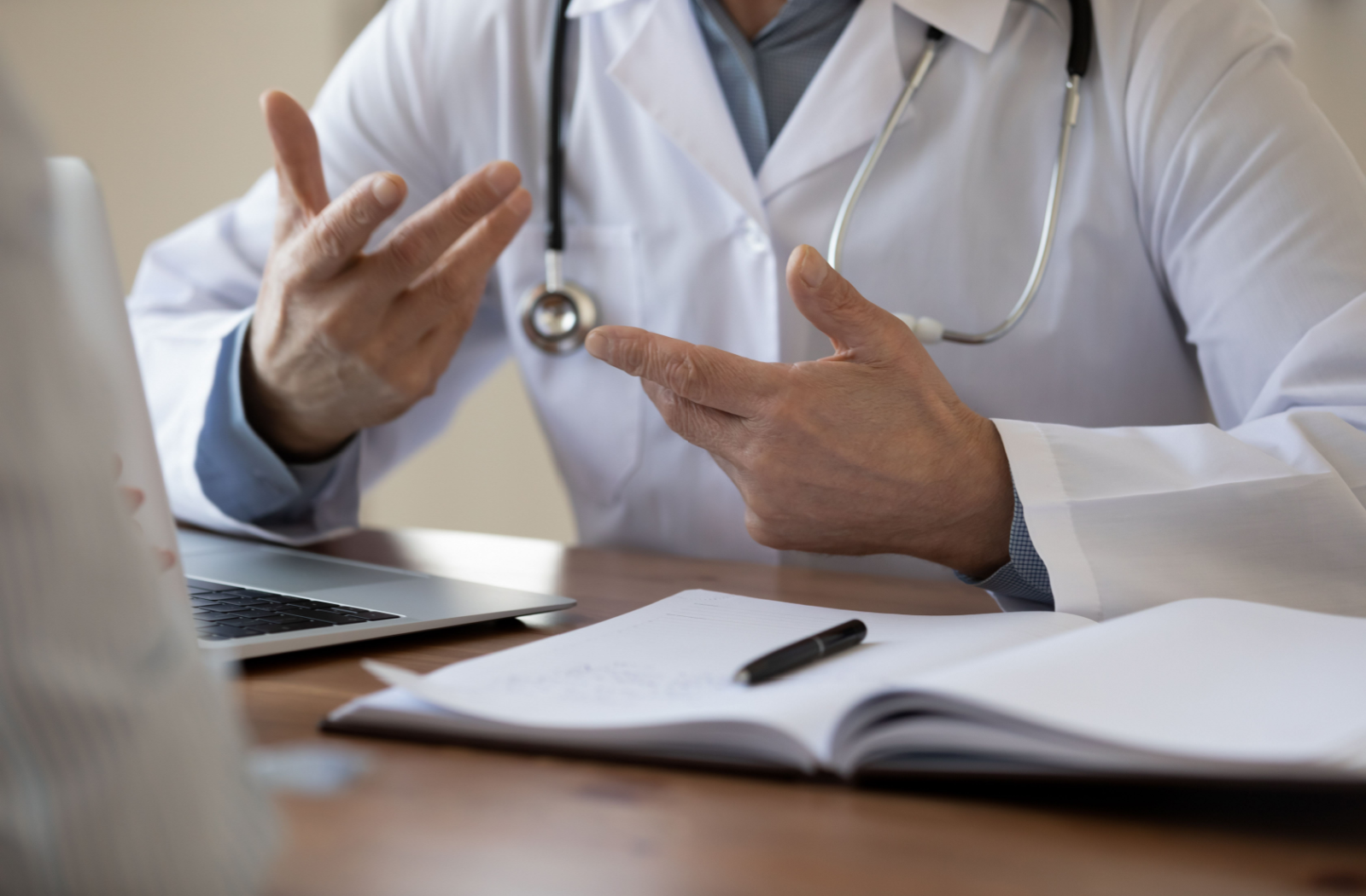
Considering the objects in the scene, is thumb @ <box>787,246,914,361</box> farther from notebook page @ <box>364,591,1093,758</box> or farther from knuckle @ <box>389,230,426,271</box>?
knuckle @ <box>389,230,426,271</box>

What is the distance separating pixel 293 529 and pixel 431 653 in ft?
1.46

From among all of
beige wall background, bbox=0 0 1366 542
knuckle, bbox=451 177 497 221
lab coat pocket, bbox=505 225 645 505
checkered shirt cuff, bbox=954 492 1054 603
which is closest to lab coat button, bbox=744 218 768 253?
lab coat pocket, bbox=505 225 645 505

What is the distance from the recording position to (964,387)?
0.94 m

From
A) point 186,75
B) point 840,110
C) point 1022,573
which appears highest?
point 186,75

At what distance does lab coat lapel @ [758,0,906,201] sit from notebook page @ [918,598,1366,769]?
562 mm

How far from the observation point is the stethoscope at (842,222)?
0.88 metres

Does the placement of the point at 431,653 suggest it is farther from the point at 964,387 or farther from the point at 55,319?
the point at 964,387

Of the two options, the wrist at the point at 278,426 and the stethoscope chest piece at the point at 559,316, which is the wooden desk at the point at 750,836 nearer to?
the wrist at the point at 278,426

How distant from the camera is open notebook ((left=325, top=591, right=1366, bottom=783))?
33 centimetres

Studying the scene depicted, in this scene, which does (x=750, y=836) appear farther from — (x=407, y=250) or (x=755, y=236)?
(x=755, y=236)

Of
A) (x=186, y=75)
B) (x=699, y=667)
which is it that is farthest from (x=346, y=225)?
(x=186, y=75)

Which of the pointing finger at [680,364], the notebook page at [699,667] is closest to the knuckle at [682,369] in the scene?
the pointing finger at [680,364]

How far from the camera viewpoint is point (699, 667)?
17.4 inches

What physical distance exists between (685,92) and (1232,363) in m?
0.52
